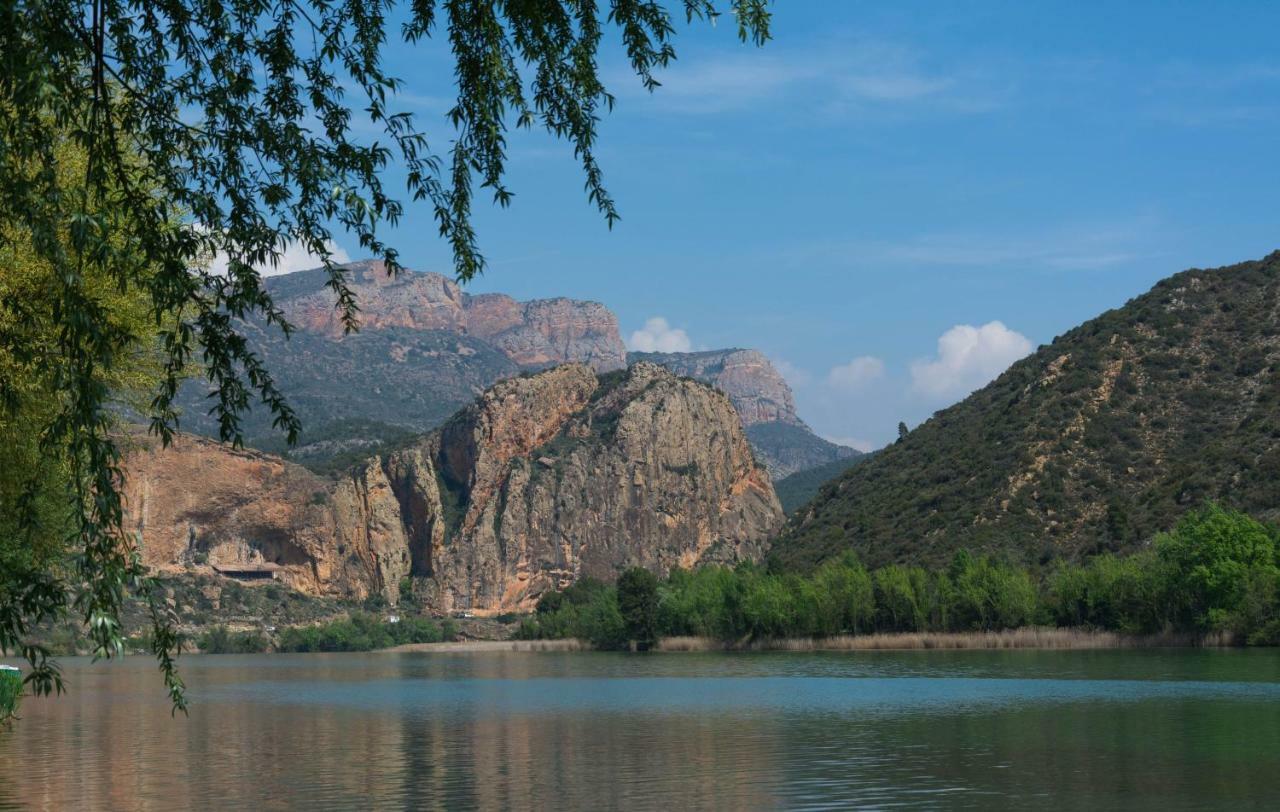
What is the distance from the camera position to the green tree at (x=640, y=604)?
426ft

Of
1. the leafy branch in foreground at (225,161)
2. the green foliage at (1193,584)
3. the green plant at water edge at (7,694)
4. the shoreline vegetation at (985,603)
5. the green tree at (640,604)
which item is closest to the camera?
the leafy branch in foreground at (225,161)

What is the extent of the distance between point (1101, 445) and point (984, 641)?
90.1 ft

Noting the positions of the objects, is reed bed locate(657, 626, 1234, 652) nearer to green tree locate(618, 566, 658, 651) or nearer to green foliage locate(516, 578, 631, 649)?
green tree locate(618, 566, 658, 651)

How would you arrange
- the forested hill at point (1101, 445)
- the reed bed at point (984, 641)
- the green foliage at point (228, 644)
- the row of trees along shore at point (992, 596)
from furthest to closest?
the green foliage at point (228, 644), the forested hill at point (1101, 445), the reed bed at point (984, 641), the row of trees along shore at point (992, 596)

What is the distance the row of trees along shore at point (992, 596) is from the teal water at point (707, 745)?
34.9ft

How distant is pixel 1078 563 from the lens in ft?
324

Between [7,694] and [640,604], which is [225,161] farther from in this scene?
[640,604]

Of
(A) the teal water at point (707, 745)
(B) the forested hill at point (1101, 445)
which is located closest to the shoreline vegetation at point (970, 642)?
(B) the forested hill at point (1101, 445)

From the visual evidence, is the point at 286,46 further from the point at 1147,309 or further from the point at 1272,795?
the point at 1147,309

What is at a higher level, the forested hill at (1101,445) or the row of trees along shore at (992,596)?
the forested hill at (1101,445)

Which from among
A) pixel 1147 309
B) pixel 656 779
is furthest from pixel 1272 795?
pixel 1147 309

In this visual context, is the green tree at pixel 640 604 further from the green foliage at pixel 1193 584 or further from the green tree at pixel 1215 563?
the green tree at pixel 1215 563

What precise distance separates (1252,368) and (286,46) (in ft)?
375

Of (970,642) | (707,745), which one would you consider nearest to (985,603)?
(970,642)
